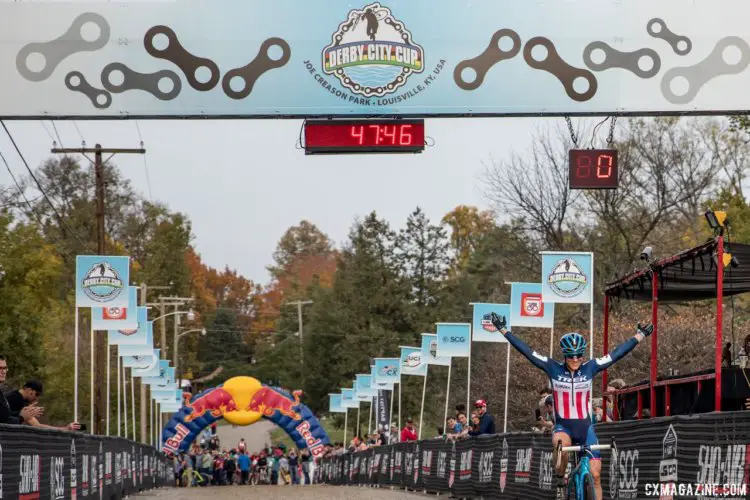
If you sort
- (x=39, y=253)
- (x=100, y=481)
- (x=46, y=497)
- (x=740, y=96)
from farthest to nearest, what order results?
(x=39, y=253), (x=740, y=96), (x=100, y=481), (x=46, y=497)

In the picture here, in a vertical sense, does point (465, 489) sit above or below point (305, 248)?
below

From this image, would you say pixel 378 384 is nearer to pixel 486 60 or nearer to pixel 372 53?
pixel 486 60

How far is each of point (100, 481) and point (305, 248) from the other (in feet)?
425

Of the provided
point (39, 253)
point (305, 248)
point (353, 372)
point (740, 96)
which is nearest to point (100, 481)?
point (740, 96)

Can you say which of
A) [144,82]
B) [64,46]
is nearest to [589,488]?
[144,82]

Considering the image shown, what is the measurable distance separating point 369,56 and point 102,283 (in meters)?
10.2

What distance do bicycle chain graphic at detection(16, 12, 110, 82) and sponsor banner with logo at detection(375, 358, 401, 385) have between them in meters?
28.8

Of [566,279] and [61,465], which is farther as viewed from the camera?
[566,279]

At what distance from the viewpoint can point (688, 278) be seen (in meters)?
21.6

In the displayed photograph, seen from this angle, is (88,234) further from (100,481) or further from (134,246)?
(100,481)

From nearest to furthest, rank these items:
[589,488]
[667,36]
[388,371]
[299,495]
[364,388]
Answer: [589,488]
[667,36]
[299,495]
[388,371]
[364,388]

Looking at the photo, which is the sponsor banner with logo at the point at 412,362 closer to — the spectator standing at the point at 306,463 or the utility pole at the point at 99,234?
the utility pole at the point at 99,234

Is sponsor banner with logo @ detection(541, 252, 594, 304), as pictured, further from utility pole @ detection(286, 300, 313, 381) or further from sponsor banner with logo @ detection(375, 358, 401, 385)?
utility pole @ detection(286, 300, 313, 381)

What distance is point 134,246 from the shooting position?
111 m
